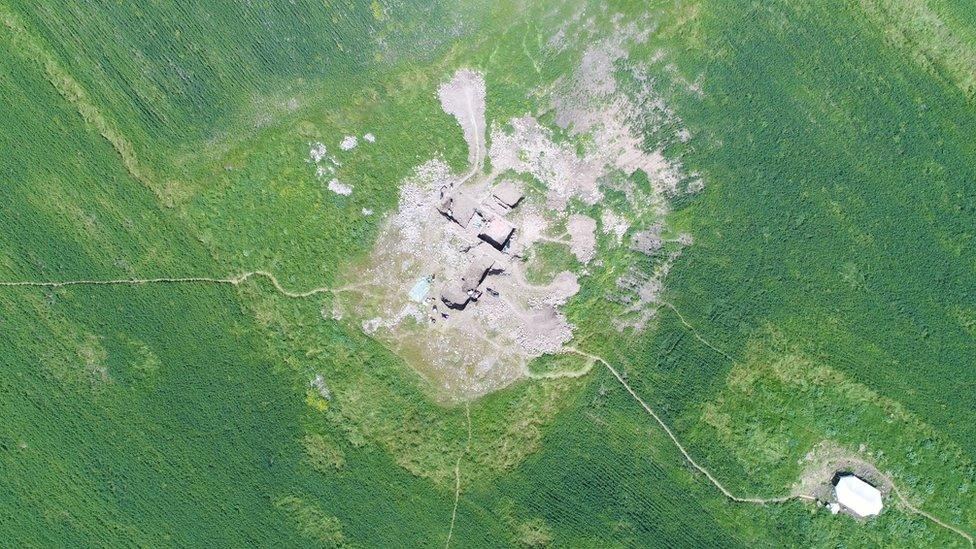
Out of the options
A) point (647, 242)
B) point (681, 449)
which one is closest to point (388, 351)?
point (647, 242)

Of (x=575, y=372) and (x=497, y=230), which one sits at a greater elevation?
(x=497, y=230)

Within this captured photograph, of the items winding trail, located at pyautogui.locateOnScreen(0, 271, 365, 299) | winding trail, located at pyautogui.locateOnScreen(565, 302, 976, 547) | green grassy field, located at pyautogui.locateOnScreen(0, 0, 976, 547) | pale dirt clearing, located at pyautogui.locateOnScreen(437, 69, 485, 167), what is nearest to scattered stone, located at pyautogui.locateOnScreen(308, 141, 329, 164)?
green grassy field, located at pyautogui.locateOnScreen(0, 0, 976, 547)

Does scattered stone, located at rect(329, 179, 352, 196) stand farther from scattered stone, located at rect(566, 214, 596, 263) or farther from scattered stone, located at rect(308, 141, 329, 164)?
scattered stone, located at rect(566, 214, 596, 263)

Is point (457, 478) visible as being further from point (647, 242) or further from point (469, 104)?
point (469, 104)

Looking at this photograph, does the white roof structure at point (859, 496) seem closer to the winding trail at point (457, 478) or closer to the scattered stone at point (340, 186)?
the winding trail at point (457, 478)

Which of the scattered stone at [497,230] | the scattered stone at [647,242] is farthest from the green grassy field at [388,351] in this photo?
the scattered stone at [497,230]
